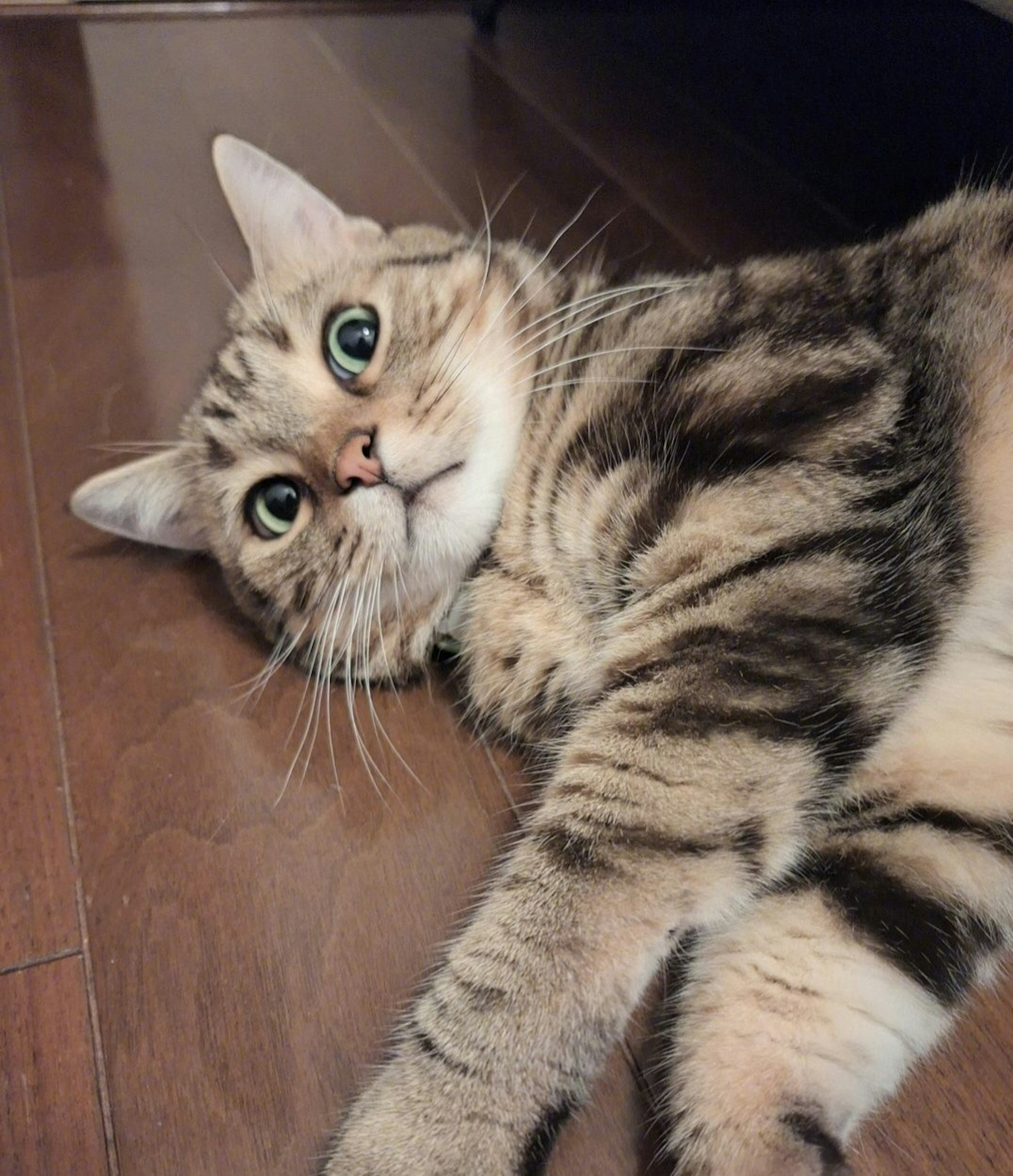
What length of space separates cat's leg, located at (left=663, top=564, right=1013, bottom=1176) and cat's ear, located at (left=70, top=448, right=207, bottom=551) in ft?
2.81

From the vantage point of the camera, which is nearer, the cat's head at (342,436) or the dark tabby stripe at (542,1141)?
the dark tabby stripe at (542,1141)

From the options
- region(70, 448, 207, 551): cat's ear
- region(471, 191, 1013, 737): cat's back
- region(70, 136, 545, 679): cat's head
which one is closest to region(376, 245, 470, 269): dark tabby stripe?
region(70, 136, 545, 679): cat's head

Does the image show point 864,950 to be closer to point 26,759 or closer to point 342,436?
point 342,436

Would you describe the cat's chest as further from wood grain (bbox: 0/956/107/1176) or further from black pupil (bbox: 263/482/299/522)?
wood grain (bbox: 0/956/107/1176)

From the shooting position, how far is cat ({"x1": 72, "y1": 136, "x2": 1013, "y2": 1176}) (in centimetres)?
81

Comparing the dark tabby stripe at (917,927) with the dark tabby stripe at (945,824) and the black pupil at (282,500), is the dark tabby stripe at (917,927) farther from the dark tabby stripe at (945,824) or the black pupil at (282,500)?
the black pupil at (282,500)

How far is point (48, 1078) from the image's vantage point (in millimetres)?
872

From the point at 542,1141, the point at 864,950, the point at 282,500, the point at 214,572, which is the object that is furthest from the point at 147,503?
the point at 864,950

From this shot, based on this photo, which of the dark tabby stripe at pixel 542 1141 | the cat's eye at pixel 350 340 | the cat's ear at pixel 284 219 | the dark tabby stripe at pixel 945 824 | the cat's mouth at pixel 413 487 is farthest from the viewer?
the cat's ear at pixel 284 219

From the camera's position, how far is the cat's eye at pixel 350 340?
1118 mm

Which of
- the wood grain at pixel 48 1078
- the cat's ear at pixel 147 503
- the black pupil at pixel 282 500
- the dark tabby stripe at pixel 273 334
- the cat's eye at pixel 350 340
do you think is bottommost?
the wood grain at pixel 48 1078

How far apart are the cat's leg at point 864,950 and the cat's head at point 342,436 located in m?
0.50

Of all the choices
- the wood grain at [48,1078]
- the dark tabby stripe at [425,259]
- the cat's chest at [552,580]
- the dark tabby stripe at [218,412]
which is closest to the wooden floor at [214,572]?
the wood grain at [48,1078]

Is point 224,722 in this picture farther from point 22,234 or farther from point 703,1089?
point 22,234
